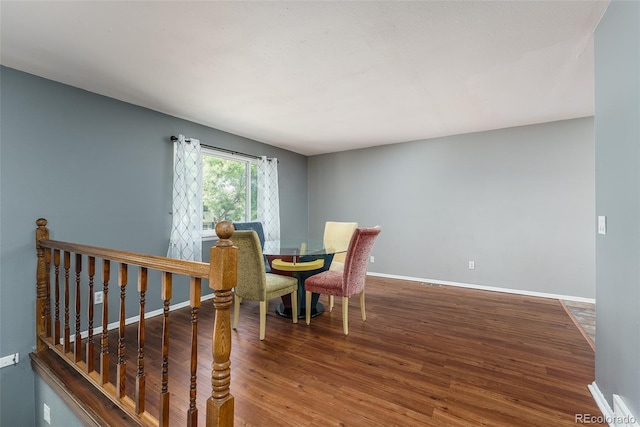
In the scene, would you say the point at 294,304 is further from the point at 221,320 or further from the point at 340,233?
the point at 221,320

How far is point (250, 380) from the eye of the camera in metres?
1.92

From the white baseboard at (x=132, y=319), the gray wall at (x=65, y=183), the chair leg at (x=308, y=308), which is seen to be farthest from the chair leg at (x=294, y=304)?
the gray wall at (x=65, y=183)

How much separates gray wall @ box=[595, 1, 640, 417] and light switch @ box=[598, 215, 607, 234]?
0.04 m

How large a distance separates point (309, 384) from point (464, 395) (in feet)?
3.21

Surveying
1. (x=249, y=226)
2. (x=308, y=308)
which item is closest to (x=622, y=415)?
(x=308, y=308)

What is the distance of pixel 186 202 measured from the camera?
3.35 metres

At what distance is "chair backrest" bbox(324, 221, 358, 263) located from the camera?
381cm

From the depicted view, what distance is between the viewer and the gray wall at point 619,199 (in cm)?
128

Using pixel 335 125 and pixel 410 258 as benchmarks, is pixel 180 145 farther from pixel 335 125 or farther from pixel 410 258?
pixel 410 258

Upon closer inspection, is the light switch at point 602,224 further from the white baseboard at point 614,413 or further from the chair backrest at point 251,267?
the chair backrest at point 251,267

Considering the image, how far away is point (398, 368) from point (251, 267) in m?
1.43

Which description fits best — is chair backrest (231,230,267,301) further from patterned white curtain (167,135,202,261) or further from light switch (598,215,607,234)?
light switch (598,215,607,234)

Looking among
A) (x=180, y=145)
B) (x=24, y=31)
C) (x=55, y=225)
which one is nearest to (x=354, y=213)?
(x=180, y=145)

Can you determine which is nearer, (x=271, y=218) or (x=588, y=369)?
(x=588, y=369)
